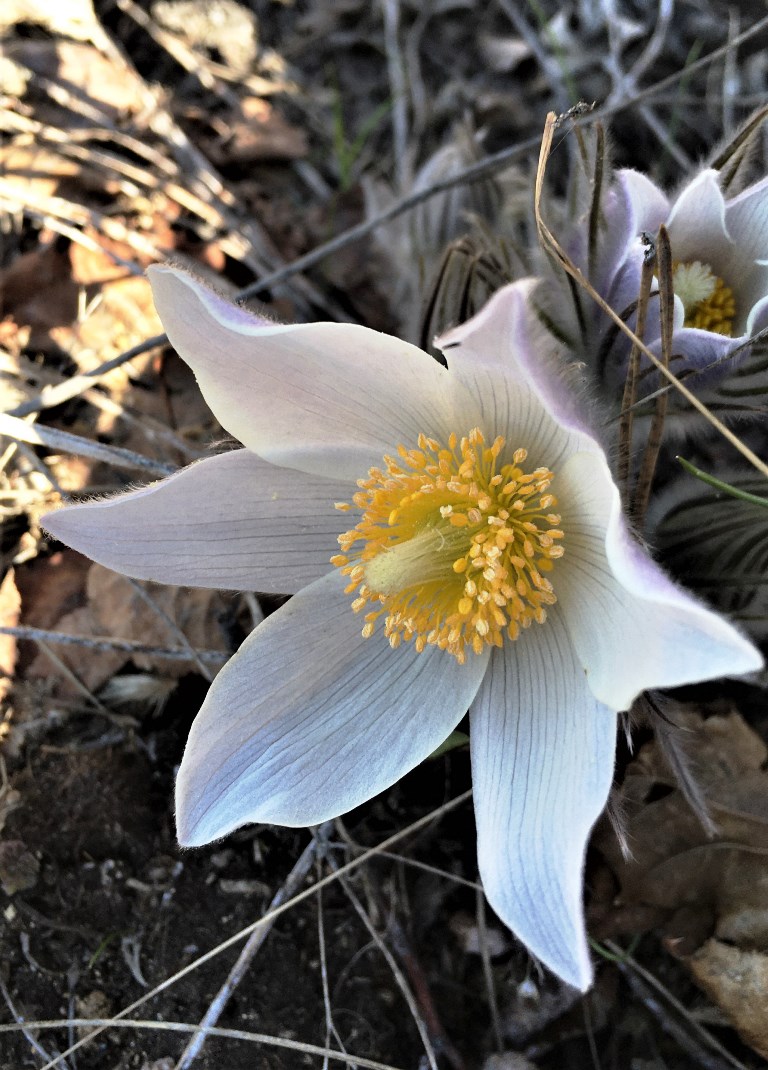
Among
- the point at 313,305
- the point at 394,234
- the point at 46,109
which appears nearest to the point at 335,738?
the point at 313,305

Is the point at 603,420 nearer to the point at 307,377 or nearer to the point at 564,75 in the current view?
the point at 307,377

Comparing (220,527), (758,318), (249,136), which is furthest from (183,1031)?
(249,136)

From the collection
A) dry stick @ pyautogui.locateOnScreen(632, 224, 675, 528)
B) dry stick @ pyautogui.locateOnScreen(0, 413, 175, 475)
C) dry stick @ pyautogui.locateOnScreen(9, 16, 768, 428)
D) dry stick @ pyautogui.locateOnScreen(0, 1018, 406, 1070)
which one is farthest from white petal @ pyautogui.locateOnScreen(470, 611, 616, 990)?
dry stick @ pyautogui.locateOnScreen(9, 16, 768, 428)

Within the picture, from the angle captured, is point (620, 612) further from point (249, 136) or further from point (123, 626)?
point (249, 136)

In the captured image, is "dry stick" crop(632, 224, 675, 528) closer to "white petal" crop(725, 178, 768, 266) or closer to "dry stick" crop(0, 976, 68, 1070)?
"white petal" crop(725, 178, 768, 266)

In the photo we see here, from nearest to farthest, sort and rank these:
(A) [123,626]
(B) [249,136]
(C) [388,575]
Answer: (C) [388,575] → (A) [123,626] → (B) [249,136]

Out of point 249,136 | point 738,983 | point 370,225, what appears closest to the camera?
point 738,983
